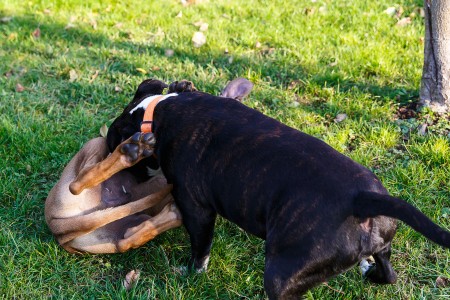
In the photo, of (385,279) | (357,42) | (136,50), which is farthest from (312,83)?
(385,279)

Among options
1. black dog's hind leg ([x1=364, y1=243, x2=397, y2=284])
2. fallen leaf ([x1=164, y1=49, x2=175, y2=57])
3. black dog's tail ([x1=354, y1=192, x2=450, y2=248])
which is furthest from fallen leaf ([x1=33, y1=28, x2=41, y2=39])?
black dog's tail ([x1=354, y1=192, x2=450, y2=248])

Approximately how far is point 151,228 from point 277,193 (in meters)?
1.07

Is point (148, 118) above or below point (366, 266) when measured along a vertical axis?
above

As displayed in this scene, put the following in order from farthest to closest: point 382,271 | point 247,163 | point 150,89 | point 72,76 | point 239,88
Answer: point 72,76 < point 239,88 < point 150,89 < point 382,271 < point 247,163

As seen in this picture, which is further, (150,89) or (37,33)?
(37,33)

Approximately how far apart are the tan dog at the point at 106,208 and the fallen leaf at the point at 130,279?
161 millimetres

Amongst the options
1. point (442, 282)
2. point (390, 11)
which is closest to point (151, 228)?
point (442, 282)

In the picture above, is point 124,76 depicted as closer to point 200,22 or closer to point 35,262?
point 200,22

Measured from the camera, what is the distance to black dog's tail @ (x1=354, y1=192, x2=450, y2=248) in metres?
Answer: 2.46

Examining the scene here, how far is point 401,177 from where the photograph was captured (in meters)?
4.13

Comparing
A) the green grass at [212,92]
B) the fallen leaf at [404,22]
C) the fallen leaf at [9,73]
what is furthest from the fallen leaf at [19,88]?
the fallen leaf at [404,22]

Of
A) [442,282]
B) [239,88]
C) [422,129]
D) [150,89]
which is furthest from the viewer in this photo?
[422,129]

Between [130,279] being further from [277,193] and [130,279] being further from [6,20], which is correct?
[6,20]

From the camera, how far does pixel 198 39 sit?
6.14m
